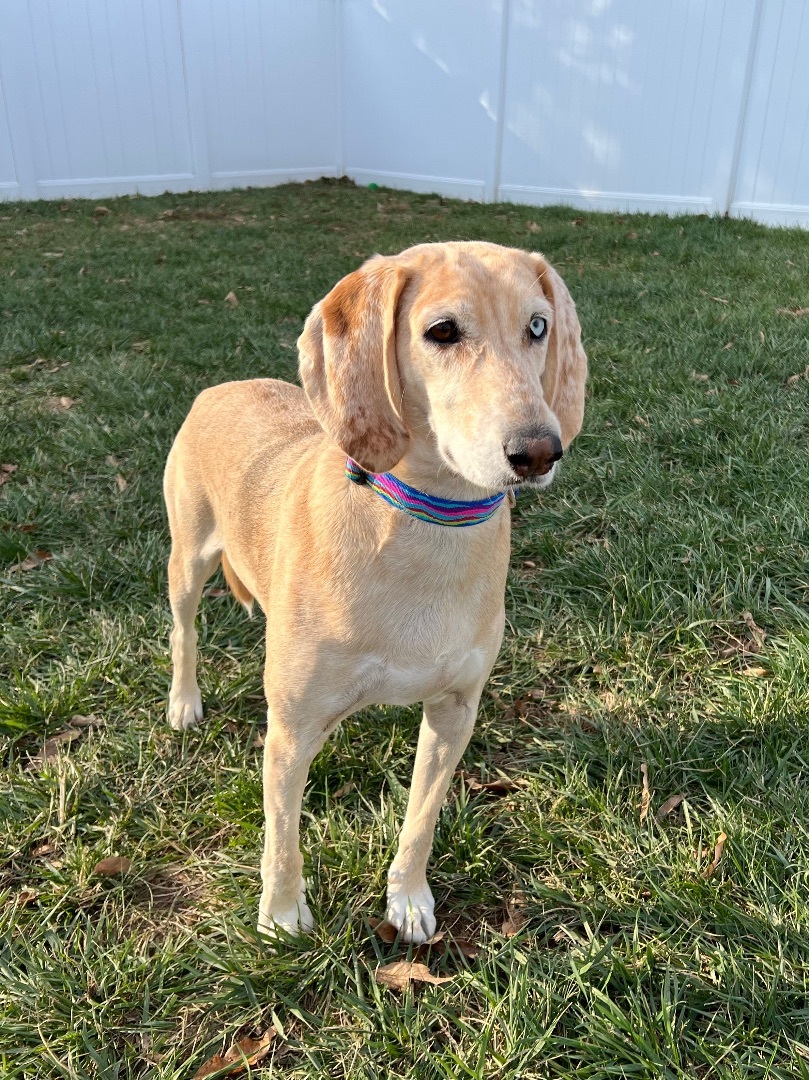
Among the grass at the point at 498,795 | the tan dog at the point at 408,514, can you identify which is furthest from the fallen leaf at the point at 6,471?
the tan dog at the point at 408,514

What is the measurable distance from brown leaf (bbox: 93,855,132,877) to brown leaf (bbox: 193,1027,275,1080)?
26.6 inches

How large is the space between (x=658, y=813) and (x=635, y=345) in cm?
440

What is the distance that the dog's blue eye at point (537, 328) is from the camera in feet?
5.98

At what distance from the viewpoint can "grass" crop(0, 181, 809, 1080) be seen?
1.95 m

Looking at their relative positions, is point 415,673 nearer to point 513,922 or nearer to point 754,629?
point 513,922

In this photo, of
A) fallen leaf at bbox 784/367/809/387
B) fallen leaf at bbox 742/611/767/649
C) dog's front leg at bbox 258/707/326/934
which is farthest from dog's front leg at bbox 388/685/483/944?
fallen leaf at bbox 784/367/809/387

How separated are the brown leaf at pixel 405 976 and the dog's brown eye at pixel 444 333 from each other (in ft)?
5.56

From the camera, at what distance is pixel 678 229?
975 cm

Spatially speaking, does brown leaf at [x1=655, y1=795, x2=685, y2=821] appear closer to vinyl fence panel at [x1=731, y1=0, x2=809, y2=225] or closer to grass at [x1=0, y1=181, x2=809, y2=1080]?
grass at [x1=0, y1=181, x2=809, y2=1080]

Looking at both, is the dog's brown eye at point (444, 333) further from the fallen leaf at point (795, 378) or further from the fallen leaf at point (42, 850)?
the fallen leaf at point (795, 378)

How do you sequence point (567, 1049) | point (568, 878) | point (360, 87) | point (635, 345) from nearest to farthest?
point (567, 1049) → point (568, 878) → point (635, 345) → point (360, 87)

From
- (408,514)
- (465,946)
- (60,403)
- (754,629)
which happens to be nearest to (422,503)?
(408,514)

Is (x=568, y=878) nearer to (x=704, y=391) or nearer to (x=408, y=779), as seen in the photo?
(x=408, y=779)

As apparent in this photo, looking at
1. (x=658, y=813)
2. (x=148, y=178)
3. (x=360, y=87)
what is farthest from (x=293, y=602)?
(x=360, y=87)
